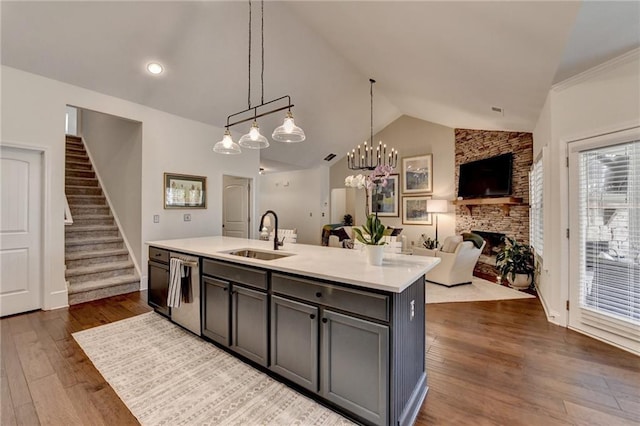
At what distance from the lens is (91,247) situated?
477 cm

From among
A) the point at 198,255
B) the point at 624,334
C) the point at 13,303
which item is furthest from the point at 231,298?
the point at 624,334

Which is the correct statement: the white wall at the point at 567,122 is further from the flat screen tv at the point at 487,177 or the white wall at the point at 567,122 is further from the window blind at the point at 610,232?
the flat screen tv at the point at 487,177

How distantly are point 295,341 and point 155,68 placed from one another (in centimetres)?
411

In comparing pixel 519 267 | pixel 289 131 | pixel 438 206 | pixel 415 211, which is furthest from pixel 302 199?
pixel 289 131

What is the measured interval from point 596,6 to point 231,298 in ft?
11.1

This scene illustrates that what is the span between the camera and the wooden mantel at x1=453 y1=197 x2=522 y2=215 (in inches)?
217

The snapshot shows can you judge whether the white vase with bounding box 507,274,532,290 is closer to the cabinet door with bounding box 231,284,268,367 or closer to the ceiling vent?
the cabinet door with bounding box 231,284,268,367

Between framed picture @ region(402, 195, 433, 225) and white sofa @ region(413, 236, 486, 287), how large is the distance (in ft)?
8.71

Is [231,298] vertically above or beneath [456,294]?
above

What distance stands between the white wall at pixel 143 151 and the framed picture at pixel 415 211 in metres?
4.17

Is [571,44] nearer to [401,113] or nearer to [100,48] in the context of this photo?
[100,48]

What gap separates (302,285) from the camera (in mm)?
1934

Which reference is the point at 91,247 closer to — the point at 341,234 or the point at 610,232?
the point at 341,234

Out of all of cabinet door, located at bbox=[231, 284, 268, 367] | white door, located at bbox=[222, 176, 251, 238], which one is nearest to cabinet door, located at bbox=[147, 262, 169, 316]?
cabinet door, located at bbox=[231, 284, 268, 367]
